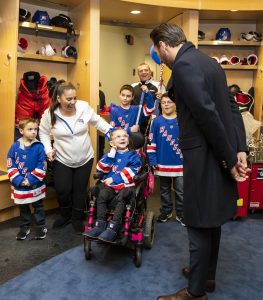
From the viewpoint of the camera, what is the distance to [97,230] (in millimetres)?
2365

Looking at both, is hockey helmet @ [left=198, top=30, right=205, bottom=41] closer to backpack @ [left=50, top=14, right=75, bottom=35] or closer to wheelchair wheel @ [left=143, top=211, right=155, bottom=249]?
backpack @ [left=50, top=14, right=75, bottom=35]

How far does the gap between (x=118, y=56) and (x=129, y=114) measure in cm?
305

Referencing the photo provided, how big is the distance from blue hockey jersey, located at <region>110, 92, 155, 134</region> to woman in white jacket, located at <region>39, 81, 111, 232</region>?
0.75 feet

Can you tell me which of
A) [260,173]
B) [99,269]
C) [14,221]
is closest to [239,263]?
[99,269]

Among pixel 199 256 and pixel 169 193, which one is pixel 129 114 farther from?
pixel 199 256

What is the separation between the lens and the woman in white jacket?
9.81 ft

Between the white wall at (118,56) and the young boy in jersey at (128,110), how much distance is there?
98.5 inches

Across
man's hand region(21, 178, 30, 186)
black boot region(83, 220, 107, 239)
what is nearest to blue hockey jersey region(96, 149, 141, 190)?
black boot region(83, 220, 107, 239)

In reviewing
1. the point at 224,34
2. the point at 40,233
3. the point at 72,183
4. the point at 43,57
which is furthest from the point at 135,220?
the point at 224,34

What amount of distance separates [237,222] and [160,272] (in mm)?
1263

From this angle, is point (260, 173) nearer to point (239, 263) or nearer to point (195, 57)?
point (239, 263)

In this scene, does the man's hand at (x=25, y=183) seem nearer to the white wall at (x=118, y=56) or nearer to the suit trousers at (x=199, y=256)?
the suit trousers at (x=199, y=256)

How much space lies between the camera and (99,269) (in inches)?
95.8

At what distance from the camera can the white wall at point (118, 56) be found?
5.74 m
